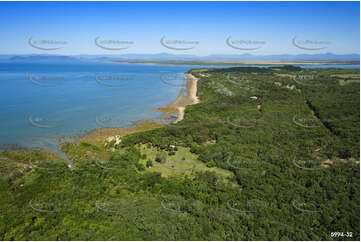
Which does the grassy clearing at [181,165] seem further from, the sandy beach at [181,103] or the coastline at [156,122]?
the sandy beach at [181,103]

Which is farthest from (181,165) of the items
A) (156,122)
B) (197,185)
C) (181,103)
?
(181,103)

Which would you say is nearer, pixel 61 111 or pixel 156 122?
pixel 156 122

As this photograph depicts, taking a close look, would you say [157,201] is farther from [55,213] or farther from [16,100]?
[16,100]

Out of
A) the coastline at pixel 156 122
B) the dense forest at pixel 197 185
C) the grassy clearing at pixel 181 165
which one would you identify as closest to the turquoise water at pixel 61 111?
the coastline at pixel 156 122

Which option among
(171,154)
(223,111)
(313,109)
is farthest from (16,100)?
(313,109)

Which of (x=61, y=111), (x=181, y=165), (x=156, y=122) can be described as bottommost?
(x=181, y=165)

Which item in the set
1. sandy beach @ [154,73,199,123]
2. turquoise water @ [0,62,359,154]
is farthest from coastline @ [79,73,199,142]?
turquoise water @ [0,62,359,154]

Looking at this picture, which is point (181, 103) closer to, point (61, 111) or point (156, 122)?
point (156, 122)

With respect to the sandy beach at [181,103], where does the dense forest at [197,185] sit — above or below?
below
